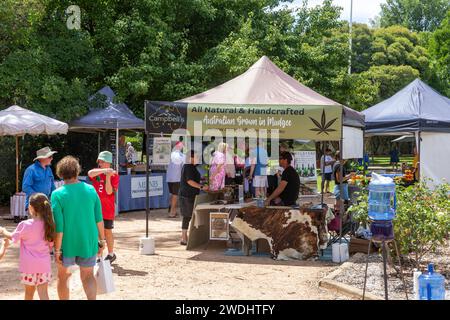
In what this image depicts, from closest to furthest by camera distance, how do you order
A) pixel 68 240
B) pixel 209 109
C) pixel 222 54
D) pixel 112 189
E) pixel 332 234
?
pixel 68 240 < pixel 112 189 < pixel 209 109 < pixel 332 234 < pixel 222 54

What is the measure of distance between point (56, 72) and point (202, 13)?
5.17 meters

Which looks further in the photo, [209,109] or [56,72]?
[56,72]

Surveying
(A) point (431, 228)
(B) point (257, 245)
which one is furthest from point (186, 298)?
(B) point (257, 245)

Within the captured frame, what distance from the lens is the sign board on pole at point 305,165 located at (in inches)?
987

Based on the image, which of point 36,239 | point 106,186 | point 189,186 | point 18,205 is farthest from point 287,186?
point 18,205

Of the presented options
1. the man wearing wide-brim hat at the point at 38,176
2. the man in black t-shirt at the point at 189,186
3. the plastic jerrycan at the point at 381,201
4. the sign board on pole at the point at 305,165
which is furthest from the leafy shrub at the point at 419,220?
the sign board on pole at the point at 305,165

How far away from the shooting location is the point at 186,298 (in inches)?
303

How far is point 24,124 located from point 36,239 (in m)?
9.33

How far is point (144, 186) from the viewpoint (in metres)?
18.1

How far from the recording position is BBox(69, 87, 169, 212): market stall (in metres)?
17.4

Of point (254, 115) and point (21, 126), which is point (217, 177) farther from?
point (21, 126)

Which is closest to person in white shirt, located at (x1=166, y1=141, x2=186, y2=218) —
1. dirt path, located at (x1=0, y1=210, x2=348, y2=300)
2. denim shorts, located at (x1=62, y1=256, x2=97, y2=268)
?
dirt path, located at (x1=0, y1=210, x2=348, y2=300)

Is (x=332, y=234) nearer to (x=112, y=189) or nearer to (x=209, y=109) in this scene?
(x=209, y=109)

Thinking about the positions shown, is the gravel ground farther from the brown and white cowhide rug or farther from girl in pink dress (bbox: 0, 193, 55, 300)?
girl in pink dress (bbox: 0, 193, 55, 300)
